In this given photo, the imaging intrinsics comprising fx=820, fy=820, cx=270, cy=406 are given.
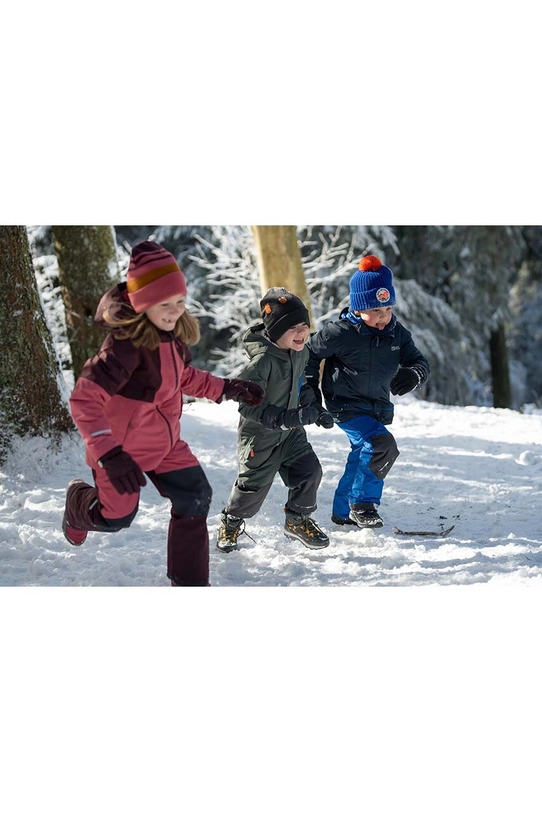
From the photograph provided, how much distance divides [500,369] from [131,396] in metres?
13.4

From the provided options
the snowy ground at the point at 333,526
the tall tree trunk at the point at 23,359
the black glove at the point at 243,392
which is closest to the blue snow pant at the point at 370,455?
the snowy ground at the point at 333,526

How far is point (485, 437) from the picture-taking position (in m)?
7.11

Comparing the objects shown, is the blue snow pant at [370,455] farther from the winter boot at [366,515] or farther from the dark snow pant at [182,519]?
the dark snow pant at [182,519]

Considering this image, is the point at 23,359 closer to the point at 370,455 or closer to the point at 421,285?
the point at 370,455

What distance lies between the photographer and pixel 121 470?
11.1ft

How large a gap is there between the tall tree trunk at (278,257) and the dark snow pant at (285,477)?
4.99m

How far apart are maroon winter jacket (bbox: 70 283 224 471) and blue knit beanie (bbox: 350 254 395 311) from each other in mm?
1202

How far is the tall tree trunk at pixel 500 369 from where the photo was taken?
16.0 meters

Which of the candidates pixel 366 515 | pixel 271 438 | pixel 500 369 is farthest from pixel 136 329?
pixel 500 369

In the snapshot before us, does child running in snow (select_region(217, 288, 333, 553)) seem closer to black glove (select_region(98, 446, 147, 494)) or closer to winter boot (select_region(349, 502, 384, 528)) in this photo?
winter boot (select_region(349, 502, 384, 528))

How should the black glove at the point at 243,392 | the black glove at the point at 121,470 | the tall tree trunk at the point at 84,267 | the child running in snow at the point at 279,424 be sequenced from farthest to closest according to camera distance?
the tall tree trunk at the point at 84,267, the child running in snow at the point at 279,424, the black glove at the point at 243,392, the black glove at the point at 121,470

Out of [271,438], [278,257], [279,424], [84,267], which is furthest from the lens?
[278,257]
